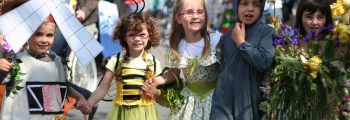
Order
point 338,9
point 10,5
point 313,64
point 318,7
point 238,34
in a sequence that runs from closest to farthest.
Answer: point 313,64
point 338,9
point 238,34
point 10,5
point 318,7

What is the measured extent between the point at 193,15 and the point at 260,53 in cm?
72

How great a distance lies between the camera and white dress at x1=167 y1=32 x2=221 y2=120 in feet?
18.7

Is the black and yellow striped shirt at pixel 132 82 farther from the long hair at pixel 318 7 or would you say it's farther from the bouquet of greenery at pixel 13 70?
the long hair at pixel 318 7

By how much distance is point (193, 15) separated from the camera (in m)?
5.71

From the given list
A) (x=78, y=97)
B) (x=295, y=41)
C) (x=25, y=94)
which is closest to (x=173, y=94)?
(x=78, y=97)

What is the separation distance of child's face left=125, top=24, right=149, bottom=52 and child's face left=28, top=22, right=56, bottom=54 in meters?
0.55

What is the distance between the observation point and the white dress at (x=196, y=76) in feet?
18.7

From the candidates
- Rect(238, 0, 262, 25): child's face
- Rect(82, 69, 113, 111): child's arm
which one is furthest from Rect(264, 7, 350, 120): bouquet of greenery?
Rect(82, 69, 113, 111): child's arm

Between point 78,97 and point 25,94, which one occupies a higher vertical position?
point 25,94

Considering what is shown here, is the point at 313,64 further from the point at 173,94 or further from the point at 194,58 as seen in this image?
the point at 173,94

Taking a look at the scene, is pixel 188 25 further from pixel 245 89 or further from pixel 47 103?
pixel 47 103

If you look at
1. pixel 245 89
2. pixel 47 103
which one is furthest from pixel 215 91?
pixel 47 103

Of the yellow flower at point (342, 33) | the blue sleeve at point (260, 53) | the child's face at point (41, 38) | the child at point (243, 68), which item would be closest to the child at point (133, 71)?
the child's face at point (41, 38)

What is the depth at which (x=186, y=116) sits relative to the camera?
5758 millimetres
